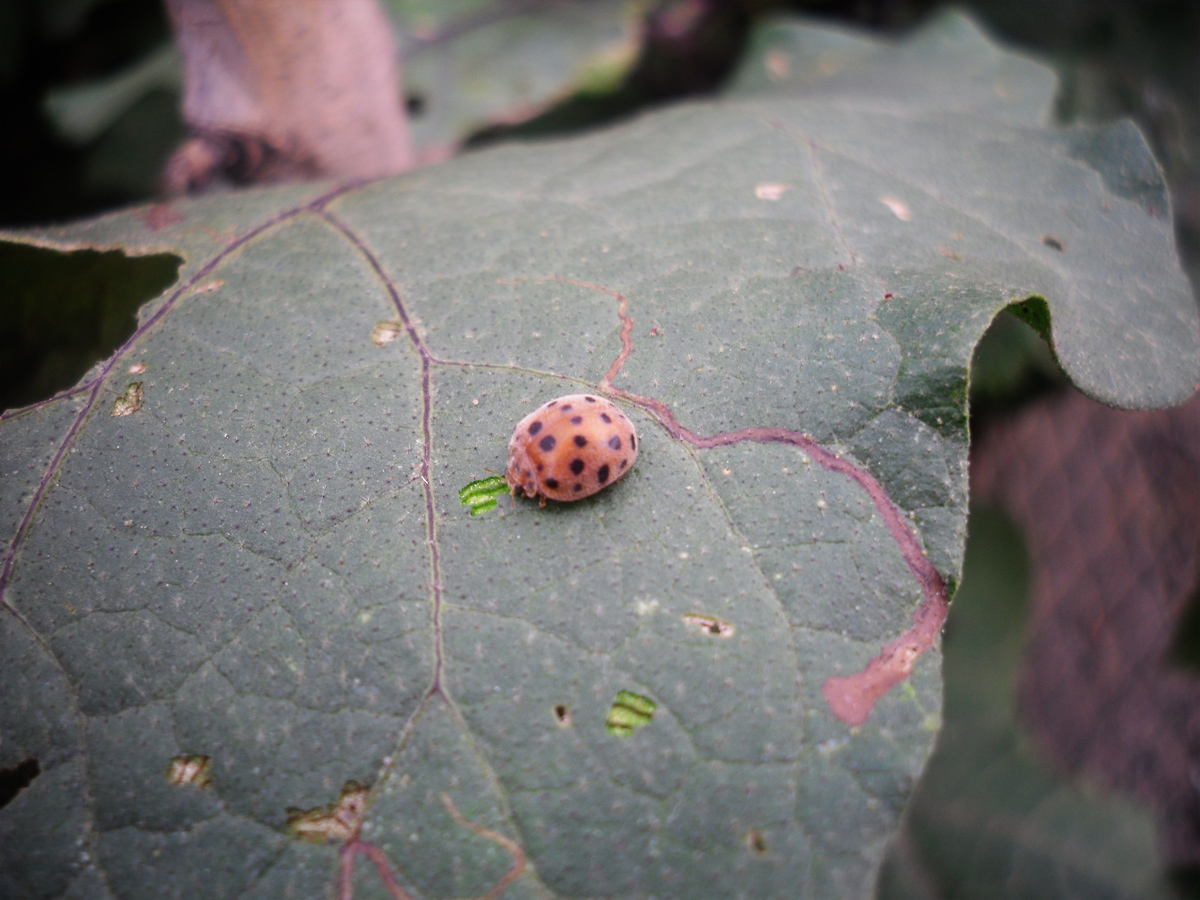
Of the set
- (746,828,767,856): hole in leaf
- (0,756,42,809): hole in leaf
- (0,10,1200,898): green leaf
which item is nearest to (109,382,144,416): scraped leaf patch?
(0,10,1200,898): green leaf

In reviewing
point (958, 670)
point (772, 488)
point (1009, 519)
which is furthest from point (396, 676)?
point (1009, 519)

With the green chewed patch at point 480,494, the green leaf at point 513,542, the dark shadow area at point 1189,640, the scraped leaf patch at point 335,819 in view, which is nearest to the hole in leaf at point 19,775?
the green leaf at point 513,542

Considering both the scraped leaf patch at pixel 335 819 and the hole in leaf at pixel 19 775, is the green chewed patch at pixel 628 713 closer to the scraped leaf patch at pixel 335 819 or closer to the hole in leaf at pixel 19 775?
the scraped leaf patch at pixel 335 819

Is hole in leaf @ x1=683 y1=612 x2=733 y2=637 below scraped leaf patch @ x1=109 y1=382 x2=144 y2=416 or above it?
below

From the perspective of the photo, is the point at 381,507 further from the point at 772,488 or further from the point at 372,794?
the point at 772,488

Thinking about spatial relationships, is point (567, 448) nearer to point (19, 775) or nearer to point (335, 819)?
point (335, 819)

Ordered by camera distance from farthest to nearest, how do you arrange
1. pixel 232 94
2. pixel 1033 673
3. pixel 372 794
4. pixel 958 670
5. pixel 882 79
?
pixel 1033 673 < pixel 958 670 < pixel 882 79 < pixel 232 94 < pixel 372 794

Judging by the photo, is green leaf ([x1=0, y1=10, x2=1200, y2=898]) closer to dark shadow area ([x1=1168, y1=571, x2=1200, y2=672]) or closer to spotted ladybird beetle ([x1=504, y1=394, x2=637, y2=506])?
spotted ladybird beetle ([x1=504, y1=394, x2=637, y2=506])
